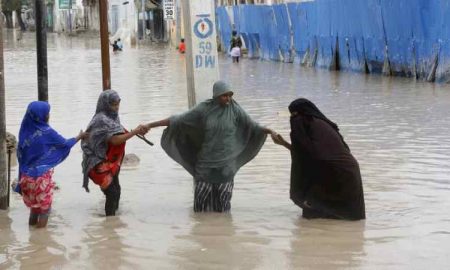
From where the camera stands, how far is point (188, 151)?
7312 mm

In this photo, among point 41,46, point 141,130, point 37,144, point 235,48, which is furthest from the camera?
point 235,48

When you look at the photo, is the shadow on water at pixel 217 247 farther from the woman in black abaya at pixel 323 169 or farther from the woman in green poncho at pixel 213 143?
the woman in black abaya at pixel 323 169

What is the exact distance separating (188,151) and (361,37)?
732 inches

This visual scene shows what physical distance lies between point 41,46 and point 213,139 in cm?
244

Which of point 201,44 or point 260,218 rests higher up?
point 201,44

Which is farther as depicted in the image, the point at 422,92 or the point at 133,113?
the point at 422,92

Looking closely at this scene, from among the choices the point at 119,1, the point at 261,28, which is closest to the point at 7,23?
the point at 119,1

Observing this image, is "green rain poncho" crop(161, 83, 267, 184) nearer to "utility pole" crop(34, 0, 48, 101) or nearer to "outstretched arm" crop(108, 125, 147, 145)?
"outstretched arm" crop(108, 125, 147, 145)

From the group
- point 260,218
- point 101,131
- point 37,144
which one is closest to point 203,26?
point 101,131

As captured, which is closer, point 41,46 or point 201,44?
point 201,44

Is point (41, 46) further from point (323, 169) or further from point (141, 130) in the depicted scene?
point (323, 169)

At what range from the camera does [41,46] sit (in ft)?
28.1

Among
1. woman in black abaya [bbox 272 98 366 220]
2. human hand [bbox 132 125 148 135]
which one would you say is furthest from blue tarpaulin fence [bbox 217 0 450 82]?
human hand [bbox 132 125 148 135]

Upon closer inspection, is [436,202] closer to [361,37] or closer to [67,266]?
[67,266]
